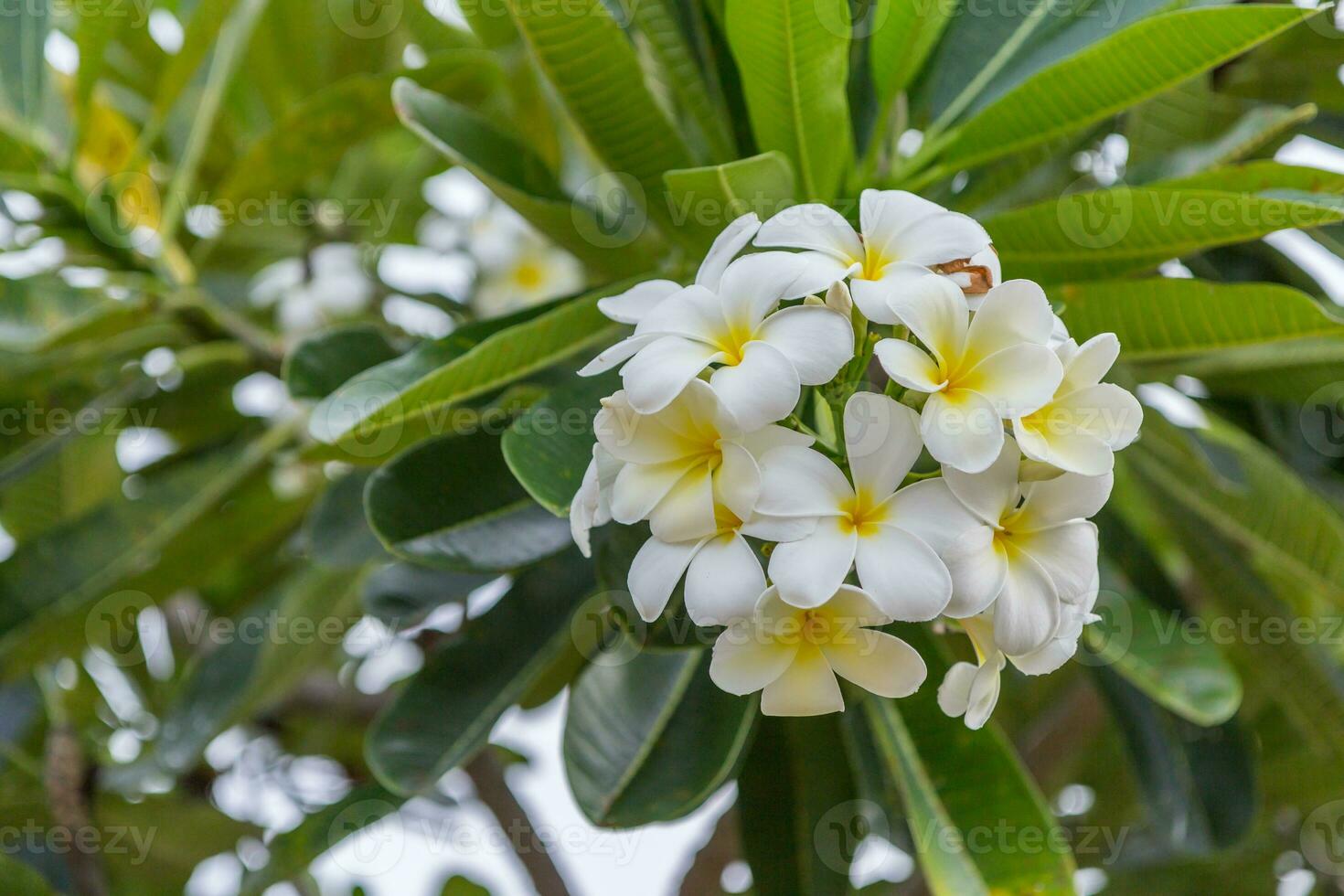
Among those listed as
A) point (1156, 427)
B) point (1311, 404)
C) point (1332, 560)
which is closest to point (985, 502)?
point (1156, 427)

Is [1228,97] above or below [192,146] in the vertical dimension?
below

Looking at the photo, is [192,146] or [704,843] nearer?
[192,146]

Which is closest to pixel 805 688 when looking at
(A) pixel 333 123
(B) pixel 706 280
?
(B) pixel 706 280

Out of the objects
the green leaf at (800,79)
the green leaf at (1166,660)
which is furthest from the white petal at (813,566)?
the green leaf at (1166,660)

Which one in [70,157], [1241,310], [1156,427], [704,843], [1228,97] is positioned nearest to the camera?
[1241,310]

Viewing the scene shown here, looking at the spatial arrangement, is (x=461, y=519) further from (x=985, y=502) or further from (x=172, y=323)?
(x=172, y=323)

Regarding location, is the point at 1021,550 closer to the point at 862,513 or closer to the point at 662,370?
the point at 862,513
